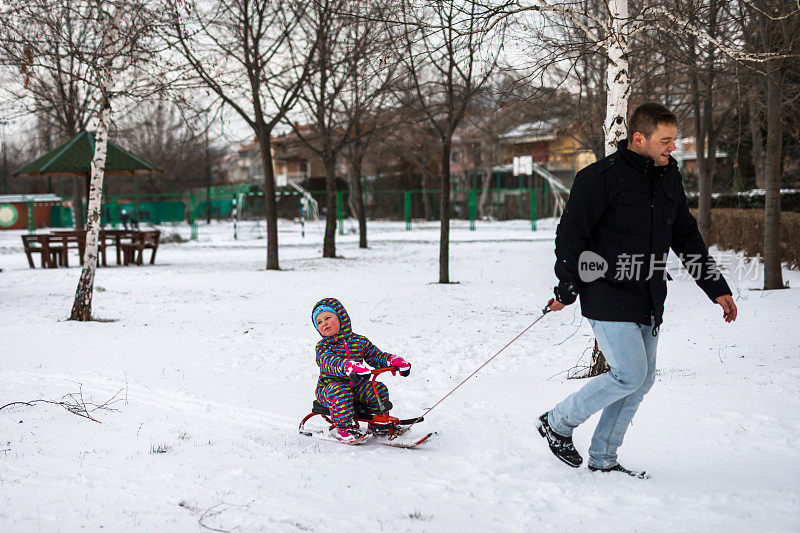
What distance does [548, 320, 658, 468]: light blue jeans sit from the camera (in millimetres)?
3604

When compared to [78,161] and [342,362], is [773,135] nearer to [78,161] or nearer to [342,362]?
[342,362]

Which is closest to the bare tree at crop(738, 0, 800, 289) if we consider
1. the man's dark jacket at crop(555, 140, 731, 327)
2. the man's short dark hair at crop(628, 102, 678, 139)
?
the man's short dark hair at crop(628, 102, 678, 139)

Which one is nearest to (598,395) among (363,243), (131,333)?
(131,333)

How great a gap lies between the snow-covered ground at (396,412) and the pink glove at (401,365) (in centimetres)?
52

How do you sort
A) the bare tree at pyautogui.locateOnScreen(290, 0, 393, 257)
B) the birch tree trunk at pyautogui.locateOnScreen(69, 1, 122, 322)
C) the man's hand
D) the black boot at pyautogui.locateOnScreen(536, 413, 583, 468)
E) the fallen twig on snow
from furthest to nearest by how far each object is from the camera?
the bare tree at pyautogui.locateOnScreen(290, 0, 393, 257) < the birch tree trunk at pyautogui.locateOnScreen(69, 1, 122, 322) < the fallen twig on snow < the black boot at pyautogui.locateOnScreen(536, 413, 583, 468) < the man's hand

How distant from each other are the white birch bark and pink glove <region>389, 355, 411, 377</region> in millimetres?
2884

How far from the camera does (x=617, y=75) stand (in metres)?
6.26

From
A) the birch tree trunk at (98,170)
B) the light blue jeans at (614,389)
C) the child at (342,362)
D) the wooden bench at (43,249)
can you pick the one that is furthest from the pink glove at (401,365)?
the wooden bench at (43,249)

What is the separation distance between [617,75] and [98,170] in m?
6.97

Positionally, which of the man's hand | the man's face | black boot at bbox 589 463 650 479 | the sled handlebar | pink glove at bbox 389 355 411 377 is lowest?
black boot at bbox 589 463 650 479

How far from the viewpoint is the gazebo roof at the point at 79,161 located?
730 inches

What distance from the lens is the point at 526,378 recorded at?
6.77 meters

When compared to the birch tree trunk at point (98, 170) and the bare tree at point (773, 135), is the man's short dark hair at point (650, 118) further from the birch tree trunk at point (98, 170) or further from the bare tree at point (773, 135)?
the birch tree trunk at point (98, 170)

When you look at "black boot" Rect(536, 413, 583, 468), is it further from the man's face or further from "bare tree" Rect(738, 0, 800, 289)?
"bare tree" Rect(738, 0, 800, 289)
